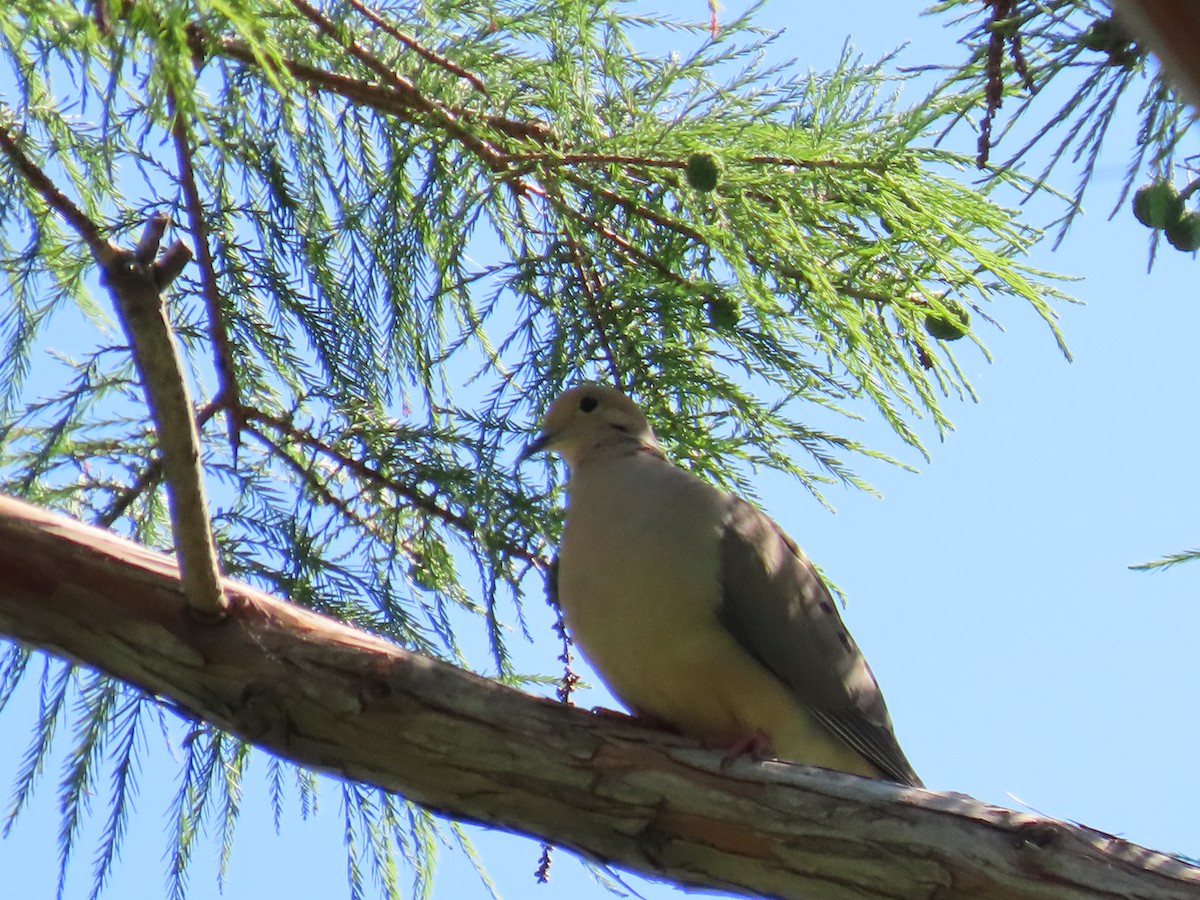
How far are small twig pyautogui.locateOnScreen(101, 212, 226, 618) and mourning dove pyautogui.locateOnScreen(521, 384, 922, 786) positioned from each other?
2.70 feet

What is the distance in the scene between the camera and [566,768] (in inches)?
82.8

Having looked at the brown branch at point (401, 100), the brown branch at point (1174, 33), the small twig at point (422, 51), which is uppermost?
the small twig at point (422, 51)

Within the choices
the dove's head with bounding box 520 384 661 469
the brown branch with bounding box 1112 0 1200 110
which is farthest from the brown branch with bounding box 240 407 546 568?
the brown branch with bounding box 1112 0 1200 110

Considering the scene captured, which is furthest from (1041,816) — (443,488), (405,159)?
(405,159)

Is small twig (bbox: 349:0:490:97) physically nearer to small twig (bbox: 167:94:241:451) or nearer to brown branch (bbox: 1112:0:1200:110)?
small twig (bbox: 167:94:241:451)

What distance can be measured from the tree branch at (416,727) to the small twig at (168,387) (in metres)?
0.13

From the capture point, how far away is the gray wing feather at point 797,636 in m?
2.66

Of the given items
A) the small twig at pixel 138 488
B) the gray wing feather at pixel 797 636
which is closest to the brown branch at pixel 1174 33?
the gray wing feather at pixel 797 636

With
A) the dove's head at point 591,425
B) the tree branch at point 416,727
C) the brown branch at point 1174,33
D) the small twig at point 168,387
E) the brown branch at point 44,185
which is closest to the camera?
the brown branch at point 1174,33

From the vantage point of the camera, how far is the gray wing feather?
2.66 m

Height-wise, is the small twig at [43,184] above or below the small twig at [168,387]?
above

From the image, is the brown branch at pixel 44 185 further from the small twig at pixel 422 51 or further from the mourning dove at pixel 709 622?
the mourning dove at pixel 709 622

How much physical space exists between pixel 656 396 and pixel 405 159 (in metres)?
0.79

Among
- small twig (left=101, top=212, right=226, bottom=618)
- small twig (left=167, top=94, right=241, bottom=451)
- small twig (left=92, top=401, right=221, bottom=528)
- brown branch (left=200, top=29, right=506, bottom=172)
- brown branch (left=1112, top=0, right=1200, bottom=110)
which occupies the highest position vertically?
brown branch (left=200, top=29, right=506, bottom=172)
